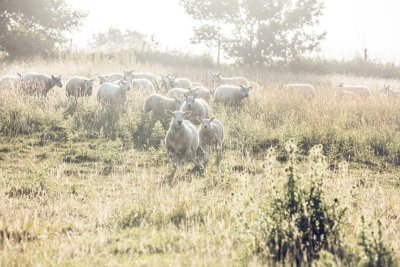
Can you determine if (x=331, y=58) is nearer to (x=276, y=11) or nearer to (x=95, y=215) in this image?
(x=276, y=11)

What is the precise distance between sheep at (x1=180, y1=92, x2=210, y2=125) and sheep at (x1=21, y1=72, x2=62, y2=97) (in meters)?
5.31

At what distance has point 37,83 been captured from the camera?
15.7 m

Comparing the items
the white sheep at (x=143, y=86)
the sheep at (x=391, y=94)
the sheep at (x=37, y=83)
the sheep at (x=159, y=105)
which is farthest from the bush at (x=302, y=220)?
the white sheep at (x=143, y=86)

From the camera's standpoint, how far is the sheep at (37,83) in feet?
49.9

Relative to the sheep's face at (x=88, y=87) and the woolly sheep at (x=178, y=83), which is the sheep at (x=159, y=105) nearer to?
the sheep's face at (x=88, y=87)

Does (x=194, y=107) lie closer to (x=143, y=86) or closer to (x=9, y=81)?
(x=143, y=86)

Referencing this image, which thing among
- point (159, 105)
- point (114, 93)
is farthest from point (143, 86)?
point (159, 105)

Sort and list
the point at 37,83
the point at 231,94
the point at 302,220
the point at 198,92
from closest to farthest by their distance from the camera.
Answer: the point at 302,220
the point at 37,83
the point at 198,92
the point at 231,94

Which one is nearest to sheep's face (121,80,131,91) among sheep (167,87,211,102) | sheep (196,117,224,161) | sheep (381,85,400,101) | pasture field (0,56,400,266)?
pasture field (0,56,400,266)

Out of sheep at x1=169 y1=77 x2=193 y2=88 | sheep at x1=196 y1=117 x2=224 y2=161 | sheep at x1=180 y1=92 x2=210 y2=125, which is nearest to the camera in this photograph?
sheep at x1=196 y1=117 x2=224 y2=161

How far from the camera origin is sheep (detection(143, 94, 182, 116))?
13.5 meters

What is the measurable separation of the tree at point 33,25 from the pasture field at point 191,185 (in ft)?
43.2

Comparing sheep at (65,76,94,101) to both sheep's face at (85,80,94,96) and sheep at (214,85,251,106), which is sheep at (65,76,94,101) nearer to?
sheep's face at (85,80,94,96)

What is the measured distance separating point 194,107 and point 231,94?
3.49 meters
